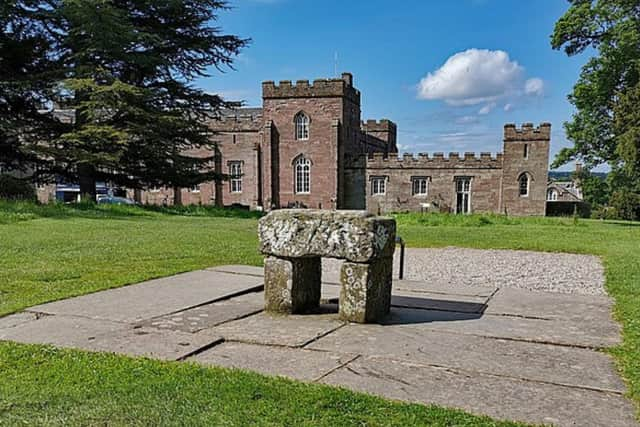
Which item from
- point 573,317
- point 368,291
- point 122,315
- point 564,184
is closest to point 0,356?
point 122,315

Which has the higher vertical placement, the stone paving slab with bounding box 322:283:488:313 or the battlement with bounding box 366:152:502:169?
the battlement with bounding box 366:152:502:169

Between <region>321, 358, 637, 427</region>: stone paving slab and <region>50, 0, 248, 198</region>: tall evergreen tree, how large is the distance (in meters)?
21.9

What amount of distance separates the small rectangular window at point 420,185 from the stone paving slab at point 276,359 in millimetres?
42023

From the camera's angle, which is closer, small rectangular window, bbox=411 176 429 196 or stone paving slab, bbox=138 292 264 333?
stone paving slab, bbox=138 292 264 333

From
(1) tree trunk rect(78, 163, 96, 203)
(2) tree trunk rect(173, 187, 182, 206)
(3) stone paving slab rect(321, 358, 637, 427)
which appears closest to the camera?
(3) stone paving slab rect(321, 358, 637, 427)

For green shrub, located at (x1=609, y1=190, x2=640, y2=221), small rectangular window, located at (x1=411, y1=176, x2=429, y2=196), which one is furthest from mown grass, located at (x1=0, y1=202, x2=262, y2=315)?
small rectangular window, located at (x1=411, y1=176, x2=429, y2=196)

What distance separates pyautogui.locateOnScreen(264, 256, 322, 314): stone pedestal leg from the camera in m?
4.94

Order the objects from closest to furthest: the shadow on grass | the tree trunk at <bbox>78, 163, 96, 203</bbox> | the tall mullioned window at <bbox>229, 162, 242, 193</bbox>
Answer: the shadow on grass, the tree trunk at <bbox>78, 163, 96, 203</bbox>, the tall mullioned window at <bbox>229, 162, 242, 193</bbox>

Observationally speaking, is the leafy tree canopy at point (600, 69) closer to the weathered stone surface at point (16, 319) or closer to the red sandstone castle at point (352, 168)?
the red sandstone castle at point (352, 168)

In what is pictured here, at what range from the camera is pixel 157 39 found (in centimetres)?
2511

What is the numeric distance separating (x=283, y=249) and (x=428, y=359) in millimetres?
1762

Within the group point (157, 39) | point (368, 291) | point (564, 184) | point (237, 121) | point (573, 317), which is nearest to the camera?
point (368, 291)

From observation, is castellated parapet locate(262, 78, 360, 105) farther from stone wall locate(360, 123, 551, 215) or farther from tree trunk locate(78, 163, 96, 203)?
tree trunk locate(78, 163, 96, 203)

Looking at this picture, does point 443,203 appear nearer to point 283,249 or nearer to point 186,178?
point 186,178
